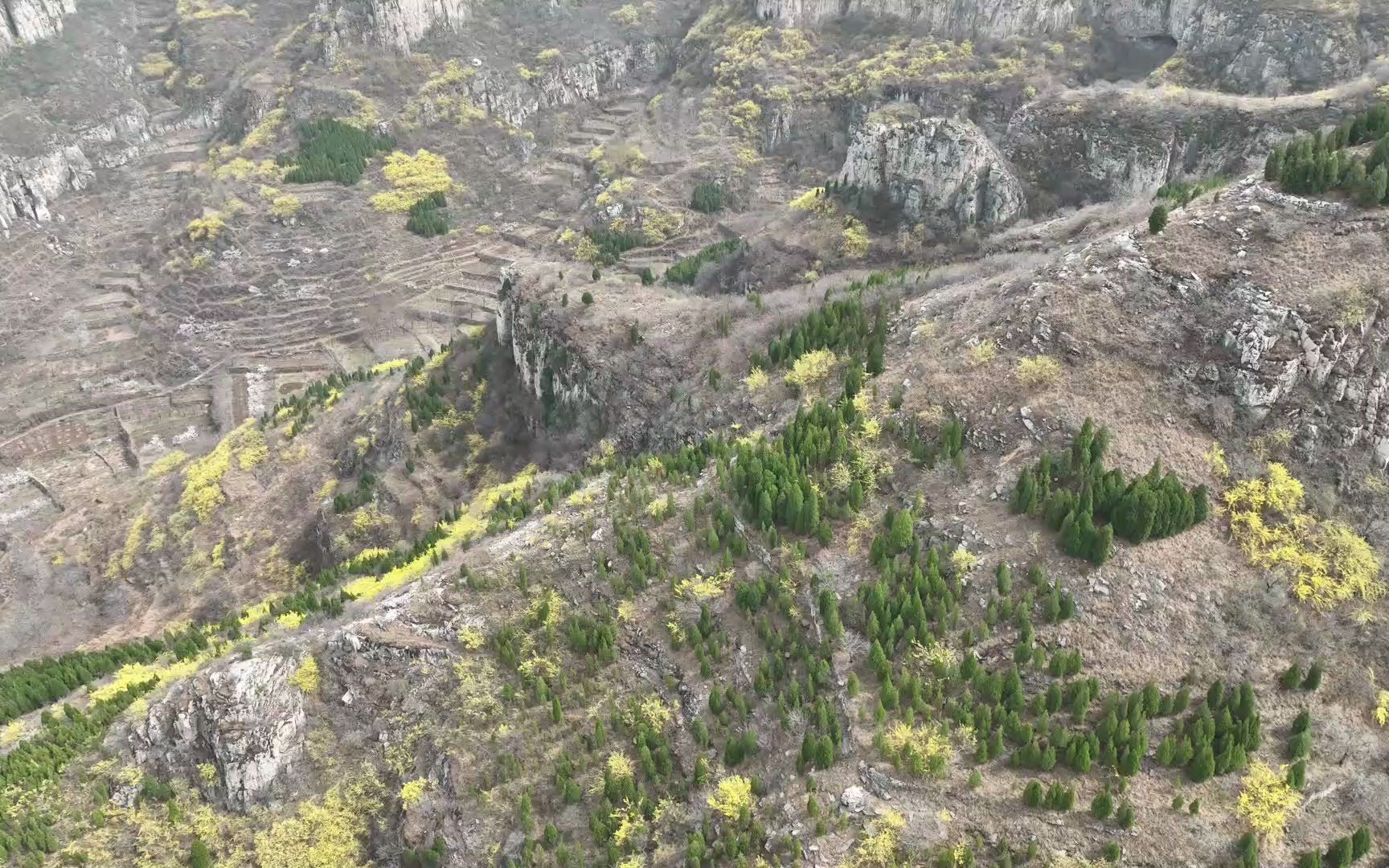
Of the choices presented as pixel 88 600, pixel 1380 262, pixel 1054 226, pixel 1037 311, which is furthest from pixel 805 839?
pixel 88 600

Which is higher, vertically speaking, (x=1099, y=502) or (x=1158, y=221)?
(x=1158, y=221)

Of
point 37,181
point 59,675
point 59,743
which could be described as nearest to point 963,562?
point 59,743

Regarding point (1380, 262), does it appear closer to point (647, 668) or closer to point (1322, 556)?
point (1322, 556)

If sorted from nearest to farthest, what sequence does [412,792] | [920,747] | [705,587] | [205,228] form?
1. [920,747]
2. [412,792]
3. [705,587]
4. [205,228]

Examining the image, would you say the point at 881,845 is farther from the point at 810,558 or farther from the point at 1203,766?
the point at 810,558

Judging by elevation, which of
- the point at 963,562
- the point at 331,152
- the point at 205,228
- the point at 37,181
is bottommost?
the point at 963,562

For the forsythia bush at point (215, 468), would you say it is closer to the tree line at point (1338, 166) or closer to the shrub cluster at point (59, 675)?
the shrub cluster at point (59, 675)

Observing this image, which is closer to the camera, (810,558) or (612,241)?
(810,558)
